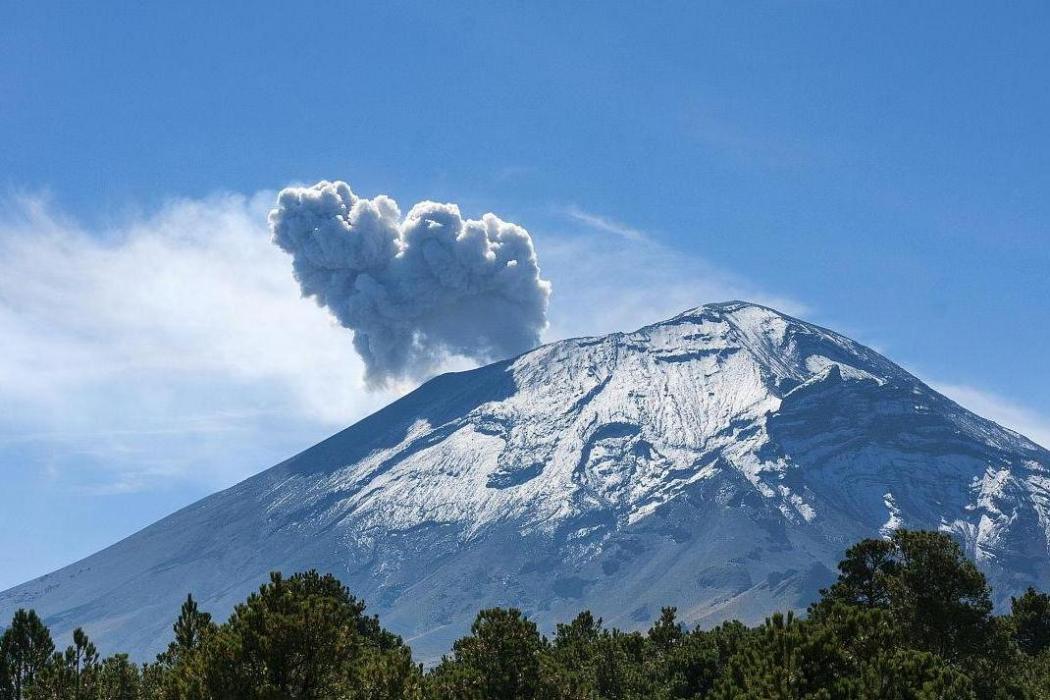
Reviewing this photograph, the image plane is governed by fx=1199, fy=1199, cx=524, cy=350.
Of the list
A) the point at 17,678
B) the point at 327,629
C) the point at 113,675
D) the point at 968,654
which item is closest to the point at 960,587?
the point at 968,654

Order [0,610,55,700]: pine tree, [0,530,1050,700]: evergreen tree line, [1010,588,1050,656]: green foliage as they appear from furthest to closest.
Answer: [1010,588,1050,656]: green foliage < [0,610,55,700]: pine tree < [0,530,1050,700]: evergreen tree line

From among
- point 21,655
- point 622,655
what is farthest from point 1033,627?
point 21,655

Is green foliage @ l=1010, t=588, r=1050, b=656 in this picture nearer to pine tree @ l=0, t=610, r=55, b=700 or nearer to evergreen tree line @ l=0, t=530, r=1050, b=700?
evergreen tree line @ l=0, t=530, r=1050, b=700

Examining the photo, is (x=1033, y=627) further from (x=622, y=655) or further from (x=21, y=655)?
(x=21, y=655)

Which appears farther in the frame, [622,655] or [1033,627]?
[1033,627]

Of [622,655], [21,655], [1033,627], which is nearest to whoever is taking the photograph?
[21,655]

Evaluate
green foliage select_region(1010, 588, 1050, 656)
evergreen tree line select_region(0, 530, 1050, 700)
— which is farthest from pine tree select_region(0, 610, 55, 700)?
green foliage select_region(1010, 588, 1050, 656)

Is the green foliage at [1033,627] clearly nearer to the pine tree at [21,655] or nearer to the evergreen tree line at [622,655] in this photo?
the evergreen tree line at [622,655]

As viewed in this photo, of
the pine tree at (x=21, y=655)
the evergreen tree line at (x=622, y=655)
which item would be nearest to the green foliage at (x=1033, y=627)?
the evergreen tree line at (x=622, y=655)
